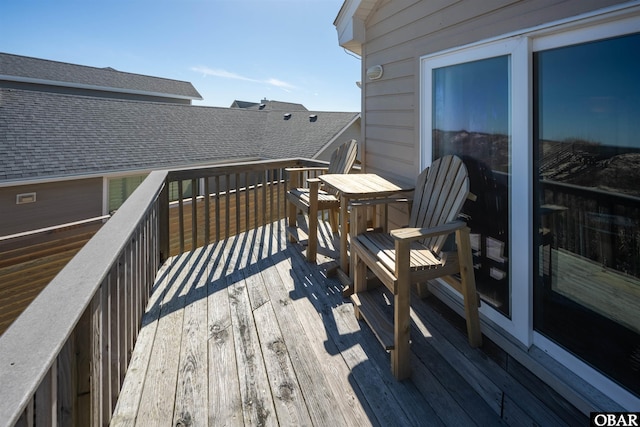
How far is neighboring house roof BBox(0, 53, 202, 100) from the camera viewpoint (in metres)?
14.2

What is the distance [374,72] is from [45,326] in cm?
321

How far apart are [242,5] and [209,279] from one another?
300 inches

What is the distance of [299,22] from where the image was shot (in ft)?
32.6

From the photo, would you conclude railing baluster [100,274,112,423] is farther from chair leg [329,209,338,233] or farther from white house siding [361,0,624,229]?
chair leg [329,209,338,233]

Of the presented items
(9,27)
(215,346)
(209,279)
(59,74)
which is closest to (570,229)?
(215,346)

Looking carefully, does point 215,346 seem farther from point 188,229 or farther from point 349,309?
A: point 188,229

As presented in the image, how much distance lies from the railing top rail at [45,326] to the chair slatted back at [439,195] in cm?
172

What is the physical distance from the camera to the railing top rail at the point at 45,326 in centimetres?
62

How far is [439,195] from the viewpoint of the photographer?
2174 mm

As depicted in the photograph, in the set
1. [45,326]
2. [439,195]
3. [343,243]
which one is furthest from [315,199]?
[45,326]

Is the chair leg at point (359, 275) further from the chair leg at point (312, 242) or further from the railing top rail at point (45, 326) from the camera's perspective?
the railing top rail at point (45, 326)

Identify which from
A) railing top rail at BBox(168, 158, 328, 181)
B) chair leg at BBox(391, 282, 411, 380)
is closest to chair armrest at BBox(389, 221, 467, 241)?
chair leg at BBox(391, 282, 411, 380)

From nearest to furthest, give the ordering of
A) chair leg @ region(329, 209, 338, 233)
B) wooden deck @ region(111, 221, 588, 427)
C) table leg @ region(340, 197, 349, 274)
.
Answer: wooden deck @ region(111, 221, 588, 427), table leg @ region(340, 197, 349, 274), chair leg @ region(329, 209, 338, 233)

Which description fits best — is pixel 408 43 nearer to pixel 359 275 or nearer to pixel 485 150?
pixel 485 150
